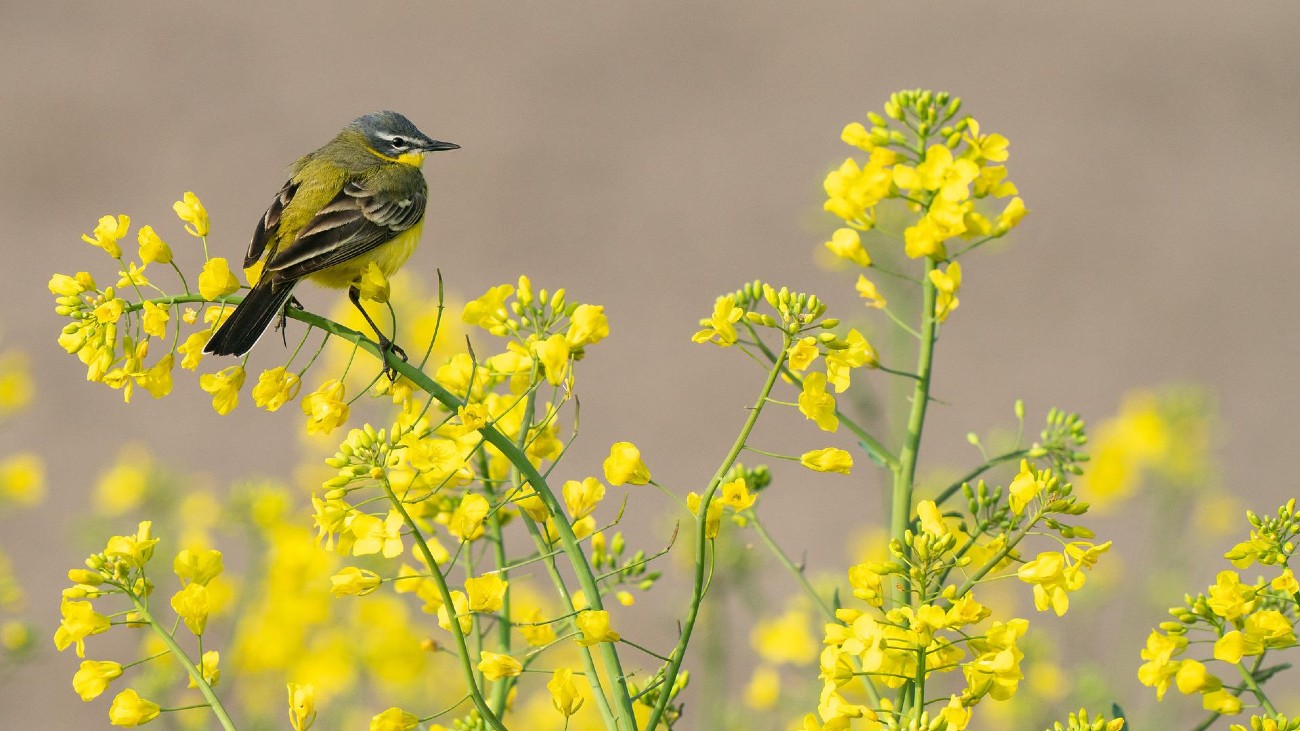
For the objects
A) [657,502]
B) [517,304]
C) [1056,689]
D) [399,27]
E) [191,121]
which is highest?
[399,27]

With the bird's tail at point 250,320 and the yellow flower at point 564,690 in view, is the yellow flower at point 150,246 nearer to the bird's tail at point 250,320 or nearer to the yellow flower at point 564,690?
the bird's tail at point 250,320

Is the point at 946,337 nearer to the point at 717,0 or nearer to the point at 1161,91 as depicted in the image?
the point at 1161,91

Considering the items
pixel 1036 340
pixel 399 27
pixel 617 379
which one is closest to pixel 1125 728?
pixel 617 379

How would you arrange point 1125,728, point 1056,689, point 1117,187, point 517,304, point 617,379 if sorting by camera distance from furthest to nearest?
point 1117,187 < point 617,379 < point 1056,689 < point 517,304 < point 1125,728

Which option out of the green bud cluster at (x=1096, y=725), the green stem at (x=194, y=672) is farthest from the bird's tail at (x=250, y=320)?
the green bud cluster at (x=1096, y=725)

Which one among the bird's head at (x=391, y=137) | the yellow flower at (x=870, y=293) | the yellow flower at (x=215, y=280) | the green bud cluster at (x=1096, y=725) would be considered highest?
the bird's head at (x=391, y=137)

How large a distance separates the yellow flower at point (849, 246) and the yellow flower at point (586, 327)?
2.18 ft

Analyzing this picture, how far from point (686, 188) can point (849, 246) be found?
11614 mm

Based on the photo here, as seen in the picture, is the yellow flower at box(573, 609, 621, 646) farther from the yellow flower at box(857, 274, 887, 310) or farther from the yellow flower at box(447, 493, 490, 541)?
the yellow flower at box(857, 274, 887, 310)

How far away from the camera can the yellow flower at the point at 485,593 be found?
2123 millimetres

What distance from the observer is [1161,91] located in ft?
51.1

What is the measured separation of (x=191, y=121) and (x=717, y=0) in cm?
653

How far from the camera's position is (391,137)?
469 centimetres

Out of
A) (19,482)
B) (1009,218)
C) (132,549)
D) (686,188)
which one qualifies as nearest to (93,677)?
(132,549)
